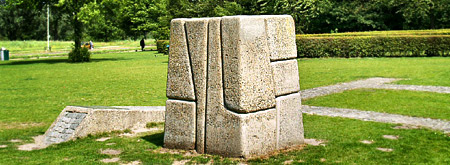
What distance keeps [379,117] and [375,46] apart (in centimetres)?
1921

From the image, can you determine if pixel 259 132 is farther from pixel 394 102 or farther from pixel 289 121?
pixel 394 102

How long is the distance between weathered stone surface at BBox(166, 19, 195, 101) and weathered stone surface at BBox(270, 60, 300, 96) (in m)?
1.12

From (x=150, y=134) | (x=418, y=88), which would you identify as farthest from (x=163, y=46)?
(x=150, y=134)

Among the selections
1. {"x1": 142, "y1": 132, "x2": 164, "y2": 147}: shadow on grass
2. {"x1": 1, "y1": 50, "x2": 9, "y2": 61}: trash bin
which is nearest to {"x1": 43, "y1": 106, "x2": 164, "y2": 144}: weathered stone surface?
{"x1": 142, "y1": 132, "x2": 164, "y2": 147}: shadow on grass

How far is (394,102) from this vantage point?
1098cm

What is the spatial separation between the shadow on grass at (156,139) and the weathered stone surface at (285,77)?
6.71 feet

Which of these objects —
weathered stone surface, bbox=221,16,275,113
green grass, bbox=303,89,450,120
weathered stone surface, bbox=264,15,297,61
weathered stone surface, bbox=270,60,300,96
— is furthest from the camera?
green grass, bbox=303,89,450,120

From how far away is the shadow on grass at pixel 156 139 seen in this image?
24.5 feet

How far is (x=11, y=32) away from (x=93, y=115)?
77.1 m

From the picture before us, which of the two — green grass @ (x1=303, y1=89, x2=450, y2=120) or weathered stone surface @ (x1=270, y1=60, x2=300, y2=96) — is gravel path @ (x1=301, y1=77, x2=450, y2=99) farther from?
weathered stone surface @ (x1=270, y1=60, x2=300, y2=96)

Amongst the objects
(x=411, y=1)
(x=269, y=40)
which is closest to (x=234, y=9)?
(x=411, y=1)

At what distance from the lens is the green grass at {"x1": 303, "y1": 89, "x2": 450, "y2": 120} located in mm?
9789

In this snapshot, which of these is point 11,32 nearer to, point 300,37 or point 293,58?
point 300,37

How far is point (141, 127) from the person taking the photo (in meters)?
8.83
